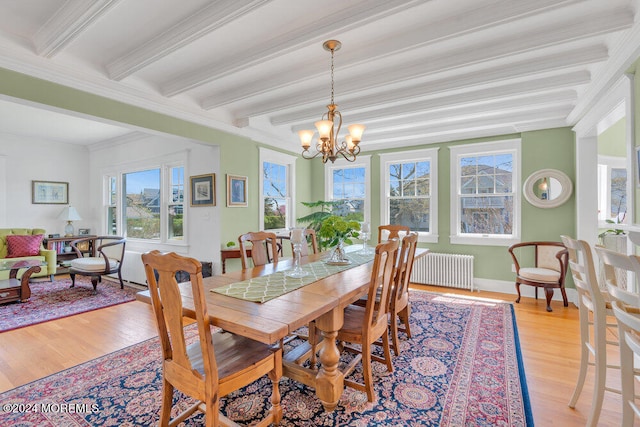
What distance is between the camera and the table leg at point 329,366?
1769 millimetres

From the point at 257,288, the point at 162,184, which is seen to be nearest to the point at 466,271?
the point at 257,288

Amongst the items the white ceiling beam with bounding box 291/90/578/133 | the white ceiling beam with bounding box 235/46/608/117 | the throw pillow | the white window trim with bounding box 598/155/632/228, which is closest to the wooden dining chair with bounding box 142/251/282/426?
the white ceiling beam with bounding box 235/46/608/117

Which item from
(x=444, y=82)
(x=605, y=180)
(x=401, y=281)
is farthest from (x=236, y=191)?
(x=605, y=180)

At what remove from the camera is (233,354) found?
1635 millimetres

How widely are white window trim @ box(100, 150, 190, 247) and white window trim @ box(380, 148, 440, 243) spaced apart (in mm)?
3247

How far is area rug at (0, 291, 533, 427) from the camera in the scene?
1786 mm

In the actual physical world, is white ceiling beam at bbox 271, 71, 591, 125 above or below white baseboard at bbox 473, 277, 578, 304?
above

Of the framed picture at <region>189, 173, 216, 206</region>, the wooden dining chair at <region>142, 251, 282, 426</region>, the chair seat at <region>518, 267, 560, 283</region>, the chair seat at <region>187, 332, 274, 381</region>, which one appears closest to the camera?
the wooden dining chair at <region>142, 251, 282, 426</region>

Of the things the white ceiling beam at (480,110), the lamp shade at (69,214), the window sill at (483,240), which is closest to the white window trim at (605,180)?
the window sill at (483,240)

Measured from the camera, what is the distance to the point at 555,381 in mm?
2178

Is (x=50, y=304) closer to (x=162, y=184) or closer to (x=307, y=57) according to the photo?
(x=162, y=184)

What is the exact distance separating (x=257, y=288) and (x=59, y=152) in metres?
6.49

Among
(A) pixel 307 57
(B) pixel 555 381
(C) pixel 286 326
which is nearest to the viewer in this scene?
(C) pixel 286 326

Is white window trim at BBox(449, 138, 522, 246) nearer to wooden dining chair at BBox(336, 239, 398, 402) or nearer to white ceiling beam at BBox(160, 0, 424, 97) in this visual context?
wooden dining chair at BBox(336, 239, 398, 402)
